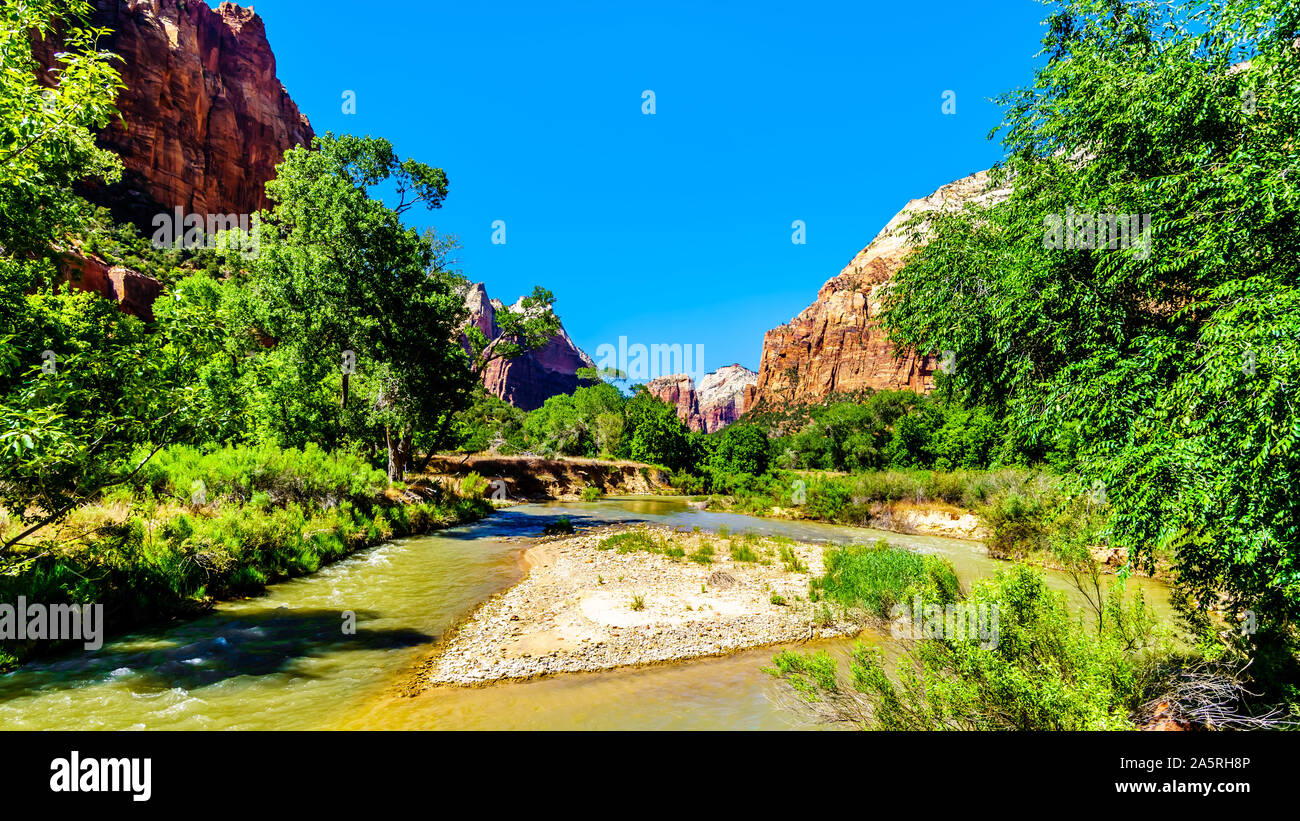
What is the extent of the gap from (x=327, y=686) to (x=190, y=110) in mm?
107941

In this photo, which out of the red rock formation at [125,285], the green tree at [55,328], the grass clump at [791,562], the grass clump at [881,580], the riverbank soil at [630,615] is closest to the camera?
the green tree at [55,328]

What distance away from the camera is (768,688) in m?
7.63

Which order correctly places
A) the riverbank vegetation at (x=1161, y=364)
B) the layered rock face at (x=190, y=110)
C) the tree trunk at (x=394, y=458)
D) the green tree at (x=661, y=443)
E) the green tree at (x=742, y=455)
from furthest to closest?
the layered rock face at (x=190, y=110) < the green tree at (x=661, y=443) < the green tree at (x=742, y=455) < the tree trunk at (x=394, y=458) < the riverbank vegetation at (x=1161, y=364)

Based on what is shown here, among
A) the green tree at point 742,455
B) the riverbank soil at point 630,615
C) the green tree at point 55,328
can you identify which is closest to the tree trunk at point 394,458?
the riverbank soil at point 630,615

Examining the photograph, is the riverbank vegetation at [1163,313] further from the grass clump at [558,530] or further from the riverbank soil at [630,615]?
the grass clump at [558,530]

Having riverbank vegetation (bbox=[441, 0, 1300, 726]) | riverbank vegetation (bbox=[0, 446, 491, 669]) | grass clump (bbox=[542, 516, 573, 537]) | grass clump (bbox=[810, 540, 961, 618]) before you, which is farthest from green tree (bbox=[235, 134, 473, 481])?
riverbank vegetation (bbox=[441, 0, 1300, 726])

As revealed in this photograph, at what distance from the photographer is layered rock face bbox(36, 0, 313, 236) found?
67.6m

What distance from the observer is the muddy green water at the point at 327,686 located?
630cm

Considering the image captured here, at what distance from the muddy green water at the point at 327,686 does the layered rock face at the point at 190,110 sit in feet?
253

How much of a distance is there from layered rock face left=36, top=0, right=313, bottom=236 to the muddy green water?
77243 millimetres

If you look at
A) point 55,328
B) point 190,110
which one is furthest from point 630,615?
point 190,110

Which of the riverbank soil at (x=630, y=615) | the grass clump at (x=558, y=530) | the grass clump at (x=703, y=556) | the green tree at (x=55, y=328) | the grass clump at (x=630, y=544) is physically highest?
the green tree at (x=55, y=328)

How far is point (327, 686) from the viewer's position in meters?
7.33
